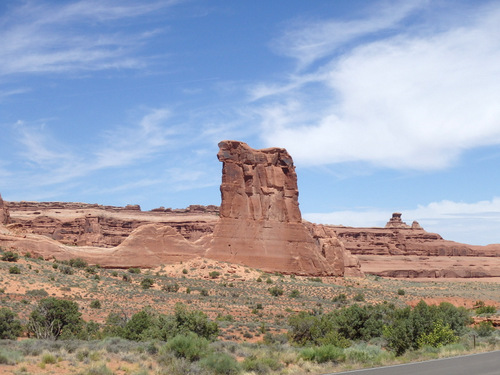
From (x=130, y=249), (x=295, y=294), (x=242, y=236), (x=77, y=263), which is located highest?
(x=242, y=236)

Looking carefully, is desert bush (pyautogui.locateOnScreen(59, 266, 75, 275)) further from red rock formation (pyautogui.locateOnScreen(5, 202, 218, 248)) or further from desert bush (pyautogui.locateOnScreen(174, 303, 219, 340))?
red rock formation (pyautogui.locateOnScreen(5, 202, 218, 248))

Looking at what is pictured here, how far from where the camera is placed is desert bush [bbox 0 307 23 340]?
78.2 ft

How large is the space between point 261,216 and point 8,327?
37.1 meters

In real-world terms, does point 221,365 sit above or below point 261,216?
below

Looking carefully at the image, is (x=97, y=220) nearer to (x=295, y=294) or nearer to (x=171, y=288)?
(x=171, y=288)

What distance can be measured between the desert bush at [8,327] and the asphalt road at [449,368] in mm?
16080

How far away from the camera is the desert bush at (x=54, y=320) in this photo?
83.1 ft

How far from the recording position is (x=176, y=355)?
57.3 feet

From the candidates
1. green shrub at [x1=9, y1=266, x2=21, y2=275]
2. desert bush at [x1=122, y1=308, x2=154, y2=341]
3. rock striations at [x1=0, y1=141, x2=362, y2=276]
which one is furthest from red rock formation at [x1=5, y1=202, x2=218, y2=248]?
desert bush at [x1=122, y1=308, x2=154, y2=341]

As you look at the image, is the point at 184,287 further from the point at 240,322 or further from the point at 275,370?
the point at 275,370

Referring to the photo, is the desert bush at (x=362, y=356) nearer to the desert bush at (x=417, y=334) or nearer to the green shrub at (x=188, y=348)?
the desert bush at (x=417, y=334)

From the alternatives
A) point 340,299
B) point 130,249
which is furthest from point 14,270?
point 340,299

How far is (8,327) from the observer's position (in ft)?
80.3

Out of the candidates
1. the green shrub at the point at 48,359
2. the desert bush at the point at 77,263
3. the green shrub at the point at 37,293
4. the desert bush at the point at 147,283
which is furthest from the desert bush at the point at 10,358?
the desert bush at the point at 77,263
